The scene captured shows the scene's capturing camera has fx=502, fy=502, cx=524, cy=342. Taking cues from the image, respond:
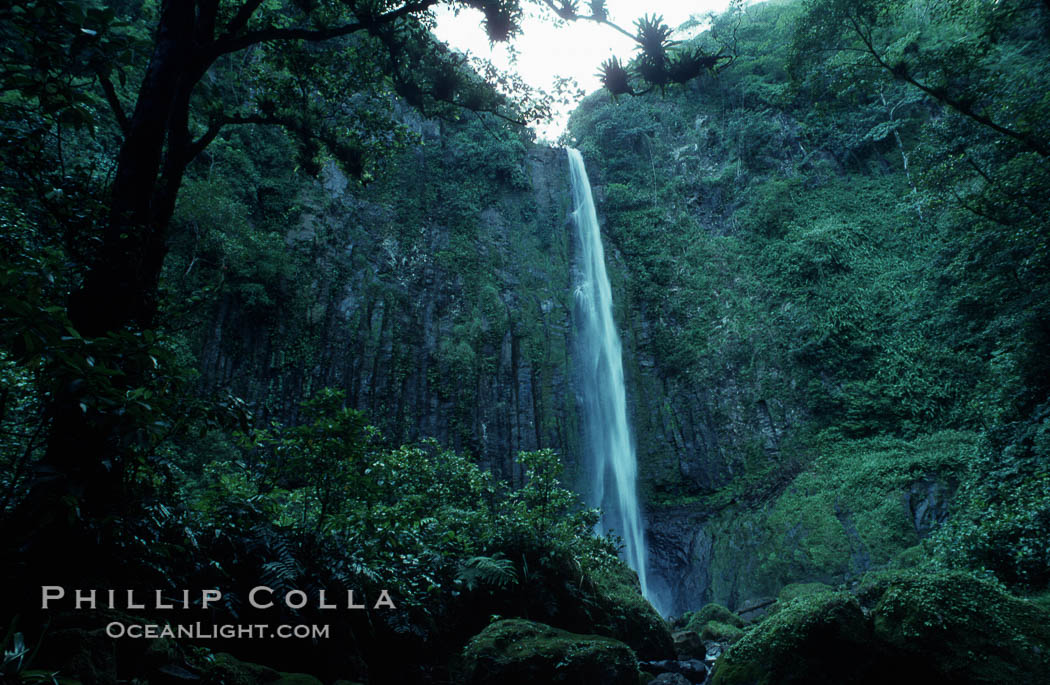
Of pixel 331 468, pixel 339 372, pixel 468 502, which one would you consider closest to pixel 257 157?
pixel 339 372

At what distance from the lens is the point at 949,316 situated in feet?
41.9

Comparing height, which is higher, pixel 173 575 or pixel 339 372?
pixel 339 372

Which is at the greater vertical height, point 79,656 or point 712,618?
point 79,656

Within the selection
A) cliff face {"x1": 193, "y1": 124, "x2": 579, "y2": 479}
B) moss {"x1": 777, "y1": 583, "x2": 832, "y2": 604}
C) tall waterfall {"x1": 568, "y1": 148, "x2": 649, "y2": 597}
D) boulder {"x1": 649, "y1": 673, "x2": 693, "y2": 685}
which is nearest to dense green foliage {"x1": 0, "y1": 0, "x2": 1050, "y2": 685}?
cliff face {"x1": 193, "y1": 124, "x2": 579, "y2": 479}

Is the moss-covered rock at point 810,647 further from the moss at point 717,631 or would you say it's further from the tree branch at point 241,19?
the tree branch at point 241,19

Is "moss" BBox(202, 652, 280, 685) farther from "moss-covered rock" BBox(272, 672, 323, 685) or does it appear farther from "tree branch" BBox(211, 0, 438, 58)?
"tree branch" BBox(211, 0, 438, 58)

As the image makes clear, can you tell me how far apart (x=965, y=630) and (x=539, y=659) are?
11.8 ft

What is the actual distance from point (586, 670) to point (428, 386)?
1385cm

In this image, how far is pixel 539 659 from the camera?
14.8 ft

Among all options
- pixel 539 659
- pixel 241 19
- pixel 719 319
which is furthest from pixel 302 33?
pixel 719 319

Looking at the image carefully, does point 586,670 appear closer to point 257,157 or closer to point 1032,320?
point 1032,320

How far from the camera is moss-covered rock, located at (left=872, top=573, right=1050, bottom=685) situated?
3.96 meters

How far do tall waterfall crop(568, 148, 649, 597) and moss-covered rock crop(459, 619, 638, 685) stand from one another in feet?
39.9

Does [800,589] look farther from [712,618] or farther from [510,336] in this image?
[510,336]
